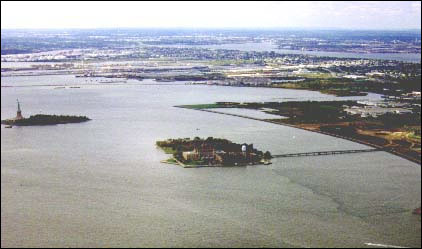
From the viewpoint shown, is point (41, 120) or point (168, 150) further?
point (41, 120)

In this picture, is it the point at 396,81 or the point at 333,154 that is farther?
the point at 396,81

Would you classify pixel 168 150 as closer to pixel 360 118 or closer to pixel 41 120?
pixel 41 120

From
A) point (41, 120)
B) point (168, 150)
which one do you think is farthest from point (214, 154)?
point (41, 120)

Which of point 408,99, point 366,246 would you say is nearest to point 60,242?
point 366,246

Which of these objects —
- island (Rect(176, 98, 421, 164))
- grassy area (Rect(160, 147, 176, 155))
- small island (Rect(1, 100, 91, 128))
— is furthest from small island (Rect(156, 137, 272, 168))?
small island (Rect(1, 100, 91, 128))

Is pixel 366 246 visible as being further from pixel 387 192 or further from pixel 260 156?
pixel 260 156

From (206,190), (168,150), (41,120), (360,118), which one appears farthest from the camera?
(360,118)

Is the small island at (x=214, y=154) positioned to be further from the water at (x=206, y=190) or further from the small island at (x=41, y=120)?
the small island at (x=41, y=120)
